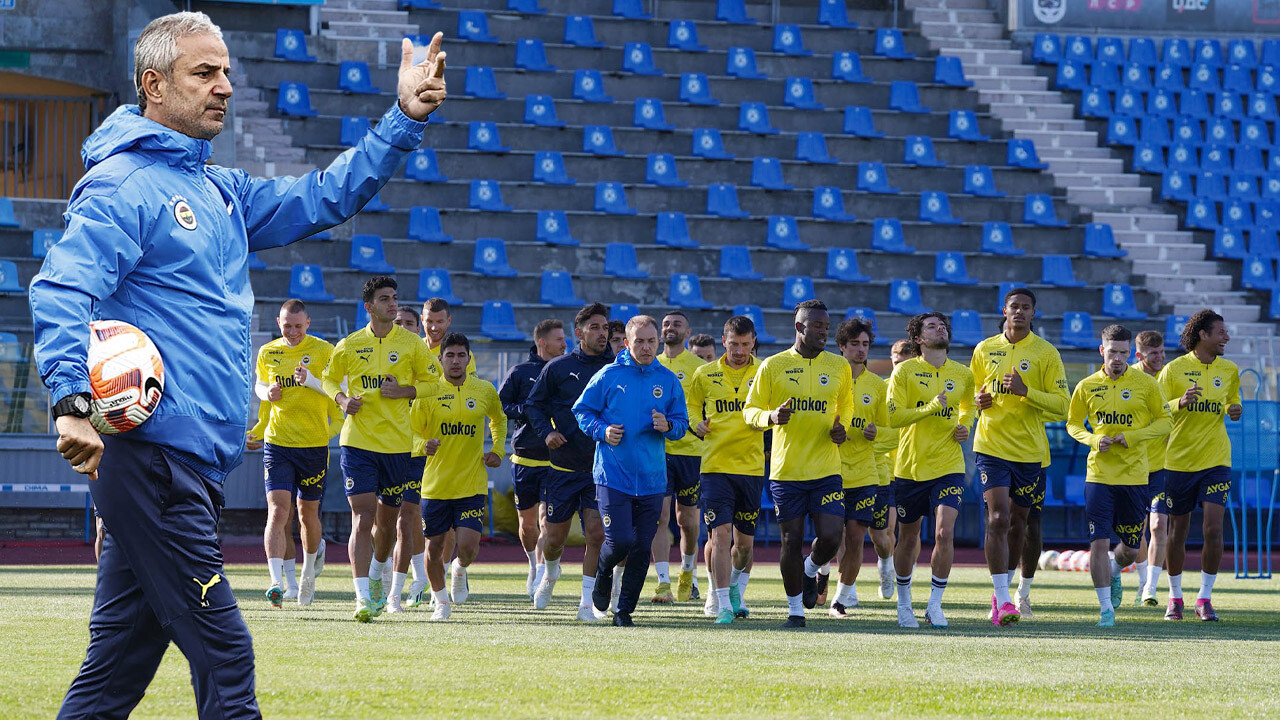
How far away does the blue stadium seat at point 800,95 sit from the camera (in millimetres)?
27062

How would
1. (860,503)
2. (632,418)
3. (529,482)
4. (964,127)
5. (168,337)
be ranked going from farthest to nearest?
(964,127)
(529,482)
(860,503)
(632,418)
(168,337)

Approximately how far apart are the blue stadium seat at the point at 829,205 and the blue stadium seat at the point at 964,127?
9.71 ft

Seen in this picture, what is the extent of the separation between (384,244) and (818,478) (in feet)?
44.3

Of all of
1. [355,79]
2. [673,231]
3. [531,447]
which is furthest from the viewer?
[355,79]

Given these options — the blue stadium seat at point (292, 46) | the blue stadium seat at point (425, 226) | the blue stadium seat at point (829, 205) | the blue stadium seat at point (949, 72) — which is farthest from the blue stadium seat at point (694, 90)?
the blue stadium seat at point (292, 46)

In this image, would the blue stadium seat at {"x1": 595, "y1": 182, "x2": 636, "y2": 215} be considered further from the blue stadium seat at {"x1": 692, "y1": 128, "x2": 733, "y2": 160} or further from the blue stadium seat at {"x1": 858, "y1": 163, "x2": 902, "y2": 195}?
the blue stadium seat at {"x1": 858, "y1": 163, "x2": 902, "y2": 195}

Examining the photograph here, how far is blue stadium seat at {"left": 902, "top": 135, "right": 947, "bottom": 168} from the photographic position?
26.4 meters

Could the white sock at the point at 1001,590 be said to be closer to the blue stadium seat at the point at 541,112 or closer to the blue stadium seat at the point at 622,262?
the blue stadium seat at the point at 622,262

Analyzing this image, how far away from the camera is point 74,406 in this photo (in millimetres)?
3850

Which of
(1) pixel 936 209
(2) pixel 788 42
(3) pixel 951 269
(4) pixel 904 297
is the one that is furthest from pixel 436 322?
(2) pixel 788 42

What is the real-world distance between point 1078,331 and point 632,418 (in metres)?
13.5

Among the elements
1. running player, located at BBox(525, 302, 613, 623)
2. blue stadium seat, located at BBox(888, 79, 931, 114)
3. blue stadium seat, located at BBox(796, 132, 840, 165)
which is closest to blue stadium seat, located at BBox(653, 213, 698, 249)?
blue stadium seat, located at BBox(796, 132, 840, 165)

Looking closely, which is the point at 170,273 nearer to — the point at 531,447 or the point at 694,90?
the point at 531,447

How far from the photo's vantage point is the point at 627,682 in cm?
755
